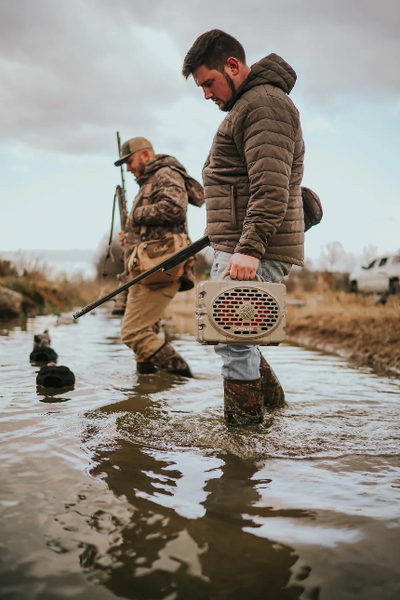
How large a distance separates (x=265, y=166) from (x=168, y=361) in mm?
2984

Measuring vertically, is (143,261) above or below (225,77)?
below

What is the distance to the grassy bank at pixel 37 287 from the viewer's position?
53.4 feet

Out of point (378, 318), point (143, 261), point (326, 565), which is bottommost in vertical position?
point (326, 565)

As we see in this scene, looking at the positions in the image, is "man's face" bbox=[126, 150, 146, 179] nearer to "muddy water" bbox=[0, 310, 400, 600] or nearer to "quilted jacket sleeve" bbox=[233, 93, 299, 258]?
"muddy water" bbox=[0, 310, 400, 600]

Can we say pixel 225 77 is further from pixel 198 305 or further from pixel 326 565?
pixel 326 565

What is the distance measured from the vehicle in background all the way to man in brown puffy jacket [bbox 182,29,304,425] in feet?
50.5

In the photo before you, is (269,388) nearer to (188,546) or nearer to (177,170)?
(188,546)

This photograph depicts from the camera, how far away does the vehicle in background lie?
19.3 m

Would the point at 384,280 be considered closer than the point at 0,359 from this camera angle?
No

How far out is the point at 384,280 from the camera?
66.0 feet

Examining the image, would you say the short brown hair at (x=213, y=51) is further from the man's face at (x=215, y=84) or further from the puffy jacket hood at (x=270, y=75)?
the puffy jacket hood at (x=270, y=75)

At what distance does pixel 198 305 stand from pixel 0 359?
161 inches

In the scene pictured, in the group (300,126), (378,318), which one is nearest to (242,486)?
(300,126)

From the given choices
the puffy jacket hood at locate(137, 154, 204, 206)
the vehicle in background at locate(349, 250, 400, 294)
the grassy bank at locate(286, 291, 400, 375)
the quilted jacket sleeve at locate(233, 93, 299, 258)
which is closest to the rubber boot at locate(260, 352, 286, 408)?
the quilted jacket sleeve at locate(233, 93, 299, 258)
